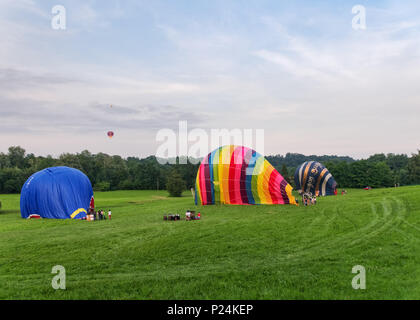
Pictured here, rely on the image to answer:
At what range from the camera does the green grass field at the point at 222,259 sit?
23.7 ft

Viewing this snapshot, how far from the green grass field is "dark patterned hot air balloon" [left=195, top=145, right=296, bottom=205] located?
781 centimetres

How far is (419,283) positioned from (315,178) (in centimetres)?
3038

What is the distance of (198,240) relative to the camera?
12.1 meters

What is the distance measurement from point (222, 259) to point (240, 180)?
14998 mm

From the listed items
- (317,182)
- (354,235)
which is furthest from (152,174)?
(354,235)

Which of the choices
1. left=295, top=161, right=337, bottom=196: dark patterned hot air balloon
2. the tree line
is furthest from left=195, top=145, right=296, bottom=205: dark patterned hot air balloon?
the tree line

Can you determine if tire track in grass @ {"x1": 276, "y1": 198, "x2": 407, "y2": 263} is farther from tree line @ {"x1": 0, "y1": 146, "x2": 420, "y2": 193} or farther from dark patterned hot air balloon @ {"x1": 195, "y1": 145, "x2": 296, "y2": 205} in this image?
tree line @ {"x1": 0, "y1": 146, "x2": 420, "y2": 193}

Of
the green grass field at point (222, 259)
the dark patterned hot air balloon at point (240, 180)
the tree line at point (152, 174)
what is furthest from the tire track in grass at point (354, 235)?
the tree line at point (152, 174)

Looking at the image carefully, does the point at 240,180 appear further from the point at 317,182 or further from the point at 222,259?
the point at 317,182

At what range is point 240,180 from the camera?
2442cm

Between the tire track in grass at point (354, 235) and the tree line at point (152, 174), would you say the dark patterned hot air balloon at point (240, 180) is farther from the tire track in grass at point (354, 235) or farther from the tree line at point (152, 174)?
the tree line at point (152, 174)

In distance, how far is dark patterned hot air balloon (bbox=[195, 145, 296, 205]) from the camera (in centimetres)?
2389
